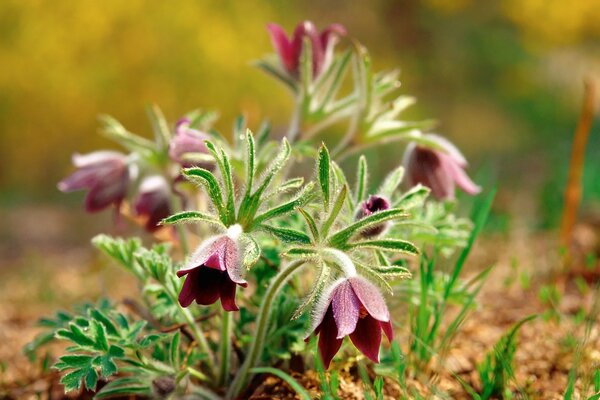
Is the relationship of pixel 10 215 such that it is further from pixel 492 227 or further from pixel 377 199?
pixel 377 199

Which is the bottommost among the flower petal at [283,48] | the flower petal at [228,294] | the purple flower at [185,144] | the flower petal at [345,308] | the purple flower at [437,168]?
the flower petal at [345,308]

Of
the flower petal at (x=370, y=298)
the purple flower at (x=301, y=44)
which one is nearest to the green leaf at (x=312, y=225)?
the flower petal at (x=370, y=298)

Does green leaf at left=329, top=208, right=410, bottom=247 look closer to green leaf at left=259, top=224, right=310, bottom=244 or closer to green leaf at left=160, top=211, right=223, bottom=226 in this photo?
green leaf at left=259, top=224, right=310, bottom=244

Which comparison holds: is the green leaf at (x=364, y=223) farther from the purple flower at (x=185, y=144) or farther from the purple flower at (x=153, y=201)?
the purple flower at (x=153, y=201)

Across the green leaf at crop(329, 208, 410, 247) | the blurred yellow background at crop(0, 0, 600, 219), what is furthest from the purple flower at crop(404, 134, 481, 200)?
the blurred yellow background at crop(0, 0, 600, 219)

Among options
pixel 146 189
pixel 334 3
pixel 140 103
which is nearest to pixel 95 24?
pixel 140 103

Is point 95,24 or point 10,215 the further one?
point 10,215
